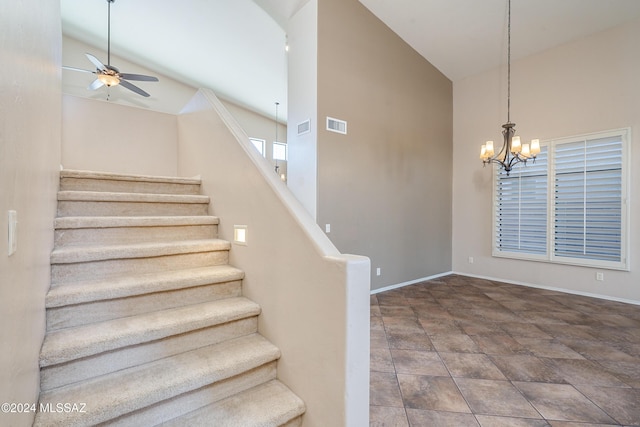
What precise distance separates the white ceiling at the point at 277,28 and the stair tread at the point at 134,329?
4289mm

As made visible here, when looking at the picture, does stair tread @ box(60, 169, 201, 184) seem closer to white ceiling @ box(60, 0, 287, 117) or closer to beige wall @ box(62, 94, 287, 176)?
beige wall @ box(62, 94, 287, 176)

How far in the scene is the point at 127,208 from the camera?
2.18 m

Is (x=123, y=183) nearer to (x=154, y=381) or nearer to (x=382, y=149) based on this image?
(x=154, y=381)

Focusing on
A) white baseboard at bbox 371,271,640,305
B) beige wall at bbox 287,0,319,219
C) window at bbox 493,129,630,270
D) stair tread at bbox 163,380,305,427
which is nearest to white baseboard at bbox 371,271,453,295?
white baseboard at bbox 371,271,640,305

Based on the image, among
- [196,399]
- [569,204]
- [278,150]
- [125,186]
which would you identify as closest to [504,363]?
[196,399]

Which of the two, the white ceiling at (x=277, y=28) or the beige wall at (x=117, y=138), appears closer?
the beige wall at (x=117, y=138)

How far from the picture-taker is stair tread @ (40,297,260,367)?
4.01 feet

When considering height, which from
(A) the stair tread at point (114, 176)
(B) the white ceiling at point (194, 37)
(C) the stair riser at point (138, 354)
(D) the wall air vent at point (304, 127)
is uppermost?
(B) the white ceiling at point (194, 37)

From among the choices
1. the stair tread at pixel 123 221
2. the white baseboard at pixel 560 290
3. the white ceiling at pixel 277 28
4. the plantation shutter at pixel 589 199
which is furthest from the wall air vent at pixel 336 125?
the white baseboard at pixel 560 290

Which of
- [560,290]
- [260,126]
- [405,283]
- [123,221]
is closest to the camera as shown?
[123,221]

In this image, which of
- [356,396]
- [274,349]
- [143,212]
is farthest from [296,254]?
[143,212]

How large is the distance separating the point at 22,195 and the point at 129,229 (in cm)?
113

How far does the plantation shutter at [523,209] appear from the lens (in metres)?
4.75

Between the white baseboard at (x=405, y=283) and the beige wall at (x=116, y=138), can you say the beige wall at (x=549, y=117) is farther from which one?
the beige wall at (x=116, y=138)
